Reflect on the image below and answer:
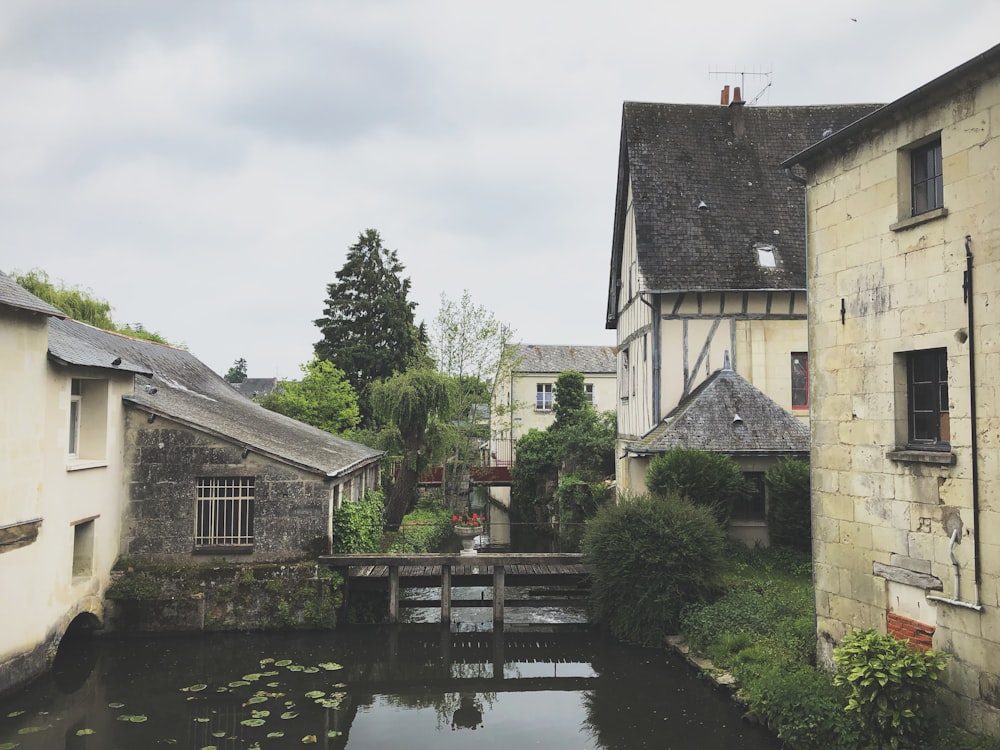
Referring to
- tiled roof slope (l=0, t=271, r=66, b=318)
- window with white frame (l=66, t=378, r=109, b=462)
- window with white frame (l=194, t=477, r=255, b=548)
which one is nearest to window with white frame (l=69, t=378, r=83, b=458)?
window with white frame (l=66, t=378, r=109, b=462)

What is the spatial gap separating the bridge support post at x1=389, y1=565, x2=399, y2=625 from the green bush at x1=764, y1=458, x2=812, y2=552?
7.24 meters

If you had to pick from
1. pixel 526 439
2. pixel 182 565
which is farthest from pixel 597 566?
pixel 526 439

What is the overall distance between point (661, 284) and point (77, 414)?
457 inches

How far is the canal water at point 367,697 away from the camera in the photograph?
8.30m

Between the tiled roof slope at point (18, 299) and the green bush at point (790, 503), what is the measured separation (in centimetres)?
1216

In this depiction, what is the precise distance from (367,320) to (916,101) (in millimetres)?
31856

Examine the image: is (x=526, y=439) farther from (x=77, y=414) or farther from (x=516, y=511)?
(x=77, y=414)

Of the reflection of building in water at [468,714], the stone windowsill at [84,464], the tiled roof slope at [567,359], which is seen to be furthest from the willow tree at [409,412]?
the tiled roof slope at [567,359]

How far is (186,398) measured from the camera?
52.6ft

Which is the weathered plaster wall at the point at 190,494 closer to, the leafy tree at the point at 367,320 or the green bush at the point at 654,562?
the green bush at the point at 654,562

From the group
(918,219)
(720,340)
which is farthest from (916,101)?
(720,340)

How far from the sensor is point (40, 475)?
9.69 m

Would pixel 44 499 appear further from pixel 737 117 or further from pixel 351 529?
pixel 737 117

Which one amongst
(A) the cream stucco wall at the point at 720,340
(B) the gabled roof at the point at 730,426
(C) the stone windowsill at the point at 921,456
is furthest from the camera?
(A) the cream stucco wall at the point at 720,340
